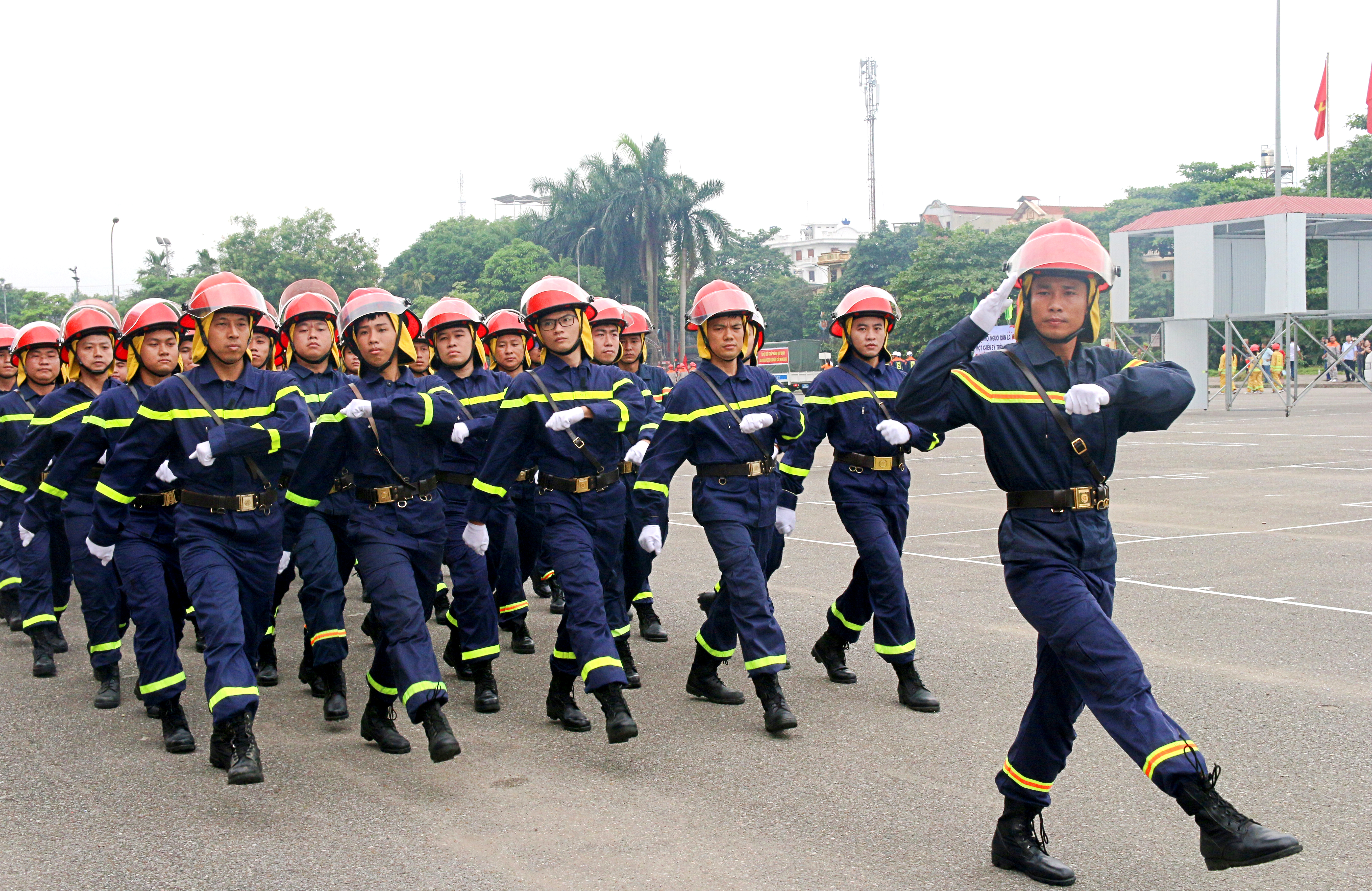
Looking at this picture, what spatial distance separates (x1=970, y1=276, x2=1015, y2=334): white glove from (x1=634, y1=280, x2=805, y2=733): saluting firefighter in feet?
6.88

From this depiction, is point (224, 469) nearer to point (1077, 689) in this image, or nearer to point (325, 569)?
point (325, 569)

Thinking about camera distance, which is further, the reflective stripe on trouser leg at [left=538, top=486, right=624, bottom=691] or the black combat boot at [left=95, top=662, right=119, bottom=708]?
the black combat boot at [left=95, top=662, right=119, bottom=708]

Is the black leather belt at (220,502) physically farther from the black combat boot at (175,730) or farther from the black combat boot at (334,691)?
the black combat boot at (334,691)

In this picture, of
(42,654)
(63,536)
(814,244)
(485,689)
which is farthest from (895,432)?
(814,244)

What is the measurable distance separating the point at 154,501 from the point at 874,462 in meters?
3.69

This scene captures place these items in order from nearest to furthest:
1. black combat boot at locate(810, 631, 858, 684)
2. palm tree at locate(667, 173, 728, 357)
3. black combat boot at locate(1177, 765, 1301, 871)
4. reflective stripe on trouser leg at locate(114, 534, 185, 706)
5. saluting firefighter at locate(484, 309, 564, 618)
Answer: black combat boot at locate(1177, 765, 1301, 871)
reflective stripe on trouser leg at locate(114, 534, 185, 706)
black combat boot at locate(810, 631, 858, 684)
saluting firefighter at locate(484, 309, 564, 618)
palm tree at locate(667, 173, 728, 357)

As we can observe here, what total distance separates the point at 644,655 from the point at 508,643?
108 cm

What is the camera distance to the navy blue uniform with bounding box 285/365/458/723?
19.0 ft

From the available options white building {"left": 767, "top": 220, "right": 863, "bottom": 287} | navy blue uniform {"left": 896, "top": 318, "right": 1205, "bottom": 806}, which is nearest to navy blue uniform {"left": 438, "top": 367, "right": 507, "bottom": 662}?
navy blue uniform {"left": 896, "top": 318, "right": 1205, "bottom": 806}

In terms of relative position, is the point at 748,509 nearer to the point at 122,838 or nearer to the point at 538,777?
the point at 538,777

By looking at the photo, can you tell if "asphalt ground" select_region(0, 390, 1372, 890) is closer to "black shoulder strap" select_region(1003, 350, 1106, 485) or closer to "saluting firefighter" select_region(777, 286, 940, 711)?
"saluting firefighter" select_region(777, 286, 940, 711)

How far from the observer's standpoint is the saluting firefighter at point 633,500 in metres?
7.64

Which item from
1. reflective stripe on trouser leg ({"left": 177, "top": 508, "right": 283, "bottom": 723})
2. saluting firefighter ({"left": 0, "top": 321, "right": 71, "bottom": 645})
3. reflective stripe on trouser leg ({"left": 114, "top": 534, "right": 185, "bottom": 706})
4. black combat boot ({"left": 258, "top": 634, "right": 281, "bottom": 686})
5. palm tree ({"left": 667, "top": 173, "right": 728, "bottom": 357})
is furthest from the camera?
palm tree ({"left": 667, "top": 173, "right": 728, "bottom": 357})

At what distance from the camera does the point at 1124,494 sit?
15.6m
